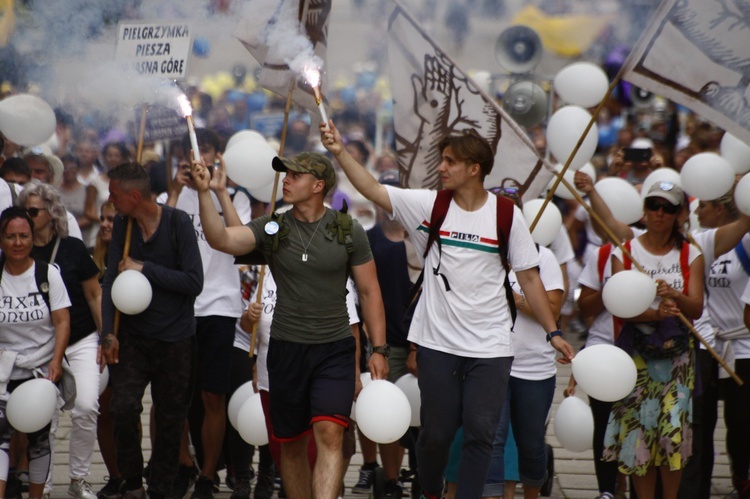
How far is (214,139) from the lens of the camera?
26.3 feet

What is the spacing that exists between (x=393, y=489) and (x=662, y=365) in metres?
1.90

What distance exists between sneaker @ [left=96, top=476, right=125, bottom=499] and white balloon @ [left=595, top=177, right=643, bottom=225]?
373cm

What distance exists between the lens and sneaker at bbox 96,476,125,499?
724cm

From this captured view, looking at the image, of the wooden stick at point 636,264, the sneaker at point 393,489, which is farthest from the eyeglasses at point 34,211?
the wooden stick at point 636,264

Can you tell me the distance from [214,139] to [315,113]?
1349 millimetres

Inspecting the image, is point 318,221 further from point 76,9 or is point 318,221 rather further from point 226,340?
point 76,9

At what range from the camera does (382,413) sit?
584 centimetres

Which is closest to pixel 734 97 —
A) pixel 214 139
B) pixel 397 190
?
pixel 397 190

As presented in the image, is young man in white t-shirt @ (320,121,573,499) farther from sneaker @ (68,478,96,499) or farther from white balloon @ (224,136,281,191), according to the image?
sneaker @ (68,478,96,499)

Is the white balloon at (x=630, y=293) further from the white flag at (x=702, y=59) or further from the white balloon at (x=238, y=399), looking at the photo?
the white balloon at (x=238, y=399)

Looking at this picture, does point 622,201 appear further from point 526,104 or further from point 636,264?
point 526,104

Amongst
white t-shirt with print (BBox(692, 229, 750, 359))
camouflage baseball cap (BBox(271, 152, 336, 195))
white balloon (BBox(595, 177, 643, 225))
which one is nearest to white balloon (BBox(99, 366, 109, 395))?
camouflage baseball cap (BBox(271, 152, 336, 195))

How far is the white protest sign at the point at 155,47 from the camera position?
701 centimetres

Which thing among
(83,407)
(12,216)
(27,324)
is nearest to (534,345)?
(83,407)
